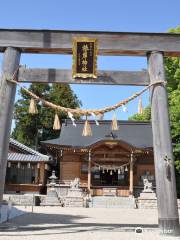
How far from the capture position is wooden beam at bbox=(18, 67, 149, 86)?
984 cm

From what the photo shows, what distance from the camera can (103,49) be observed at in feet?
32.7

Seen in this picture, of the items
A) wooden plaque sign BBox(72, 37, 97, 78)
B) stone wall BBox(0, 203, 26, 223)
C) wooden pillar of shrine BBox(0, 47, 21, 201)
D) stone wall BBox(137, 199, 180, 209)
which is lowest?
stone wall BBox(0, 203, 26, 223)

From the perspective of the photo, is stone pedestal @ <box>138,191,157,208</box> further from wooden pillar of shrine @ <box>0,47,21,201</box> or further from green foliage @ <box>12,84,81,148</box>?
green foliage @ <box>12,84,81,148</box>

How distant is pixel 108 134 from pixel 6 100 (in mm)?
23597

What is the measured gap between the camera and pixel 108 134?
32.7m

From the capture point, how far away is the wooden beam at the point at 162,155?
877 centimetres

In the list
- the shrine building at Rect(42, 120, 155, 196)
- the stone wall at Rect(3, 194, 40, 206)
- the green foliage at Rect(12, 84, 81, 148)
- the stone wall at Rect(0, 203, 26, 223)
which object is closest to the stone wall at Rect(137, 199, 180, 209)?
the shrine building at Rect(42, 120, 155, 196)

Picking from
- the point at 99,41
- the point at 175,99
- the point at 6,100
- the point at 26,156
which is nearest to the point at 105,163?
the point at 26,156

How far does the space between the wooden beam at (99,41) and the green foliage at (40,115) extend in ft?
104

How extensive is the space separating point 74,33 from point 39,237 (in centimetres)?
546

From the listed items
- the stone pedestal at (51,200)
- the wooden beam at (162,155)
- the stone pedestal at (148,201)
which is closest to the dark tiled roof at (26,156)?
the stone pedestal at (51,200)

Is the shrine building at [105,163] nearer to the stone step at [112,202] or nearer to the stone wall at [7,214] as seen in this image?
the stone step at [112,202]

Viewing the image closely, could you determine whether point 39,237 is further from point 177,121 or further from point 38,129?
point 38,129

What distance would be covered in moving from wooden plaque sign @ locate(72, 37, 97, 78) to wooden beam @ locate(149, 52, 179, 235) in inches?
62.3
